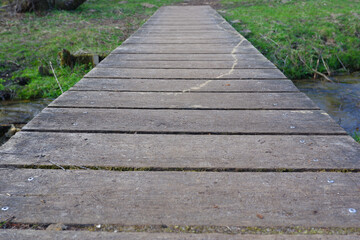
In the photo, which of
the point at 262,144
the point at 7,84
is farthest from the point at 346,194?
the point at 7,84

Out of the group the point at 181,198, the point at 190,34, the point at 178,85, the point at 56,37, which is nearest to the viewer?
the point at 181,198

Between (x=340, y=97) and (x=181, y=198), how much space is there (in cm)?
351

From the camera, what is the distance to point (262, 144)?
140cm

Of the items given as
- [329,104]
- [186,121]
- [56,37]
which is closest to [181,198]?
[186,121]

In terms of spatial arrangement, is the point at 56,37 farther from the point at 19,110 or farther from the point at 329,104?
the point at 329,104

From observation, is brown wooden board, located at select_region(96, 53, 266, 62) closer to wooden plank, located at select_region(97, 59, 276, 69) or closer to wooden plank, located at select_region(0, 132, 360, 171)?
wooden plank, located at select_region(97, 59, 276, 69)

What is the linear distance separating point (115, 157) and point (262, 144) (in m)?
0.66

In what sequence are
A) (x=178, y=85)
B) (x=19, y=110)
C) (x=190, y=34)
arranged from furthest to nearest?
(x=190, y=34)
(x=19, y=110)
(x=178, y=85)

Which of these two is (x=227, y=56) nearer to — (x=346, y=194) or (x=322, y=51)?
(x=346, y=194)

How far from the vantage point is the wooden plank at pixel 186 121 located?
1.54 meters

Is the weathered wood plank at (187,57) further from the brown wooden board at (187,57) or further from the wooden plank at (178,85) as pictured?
the wooden plank at (178,85)

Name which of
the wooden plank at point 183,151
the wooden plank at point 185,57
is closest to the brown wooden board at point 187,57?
the wooden plank at point 185,57

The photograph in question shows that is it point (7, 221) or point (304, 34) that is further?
point (304, 34)

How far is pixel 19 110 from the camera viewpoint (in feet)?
11.1
